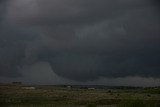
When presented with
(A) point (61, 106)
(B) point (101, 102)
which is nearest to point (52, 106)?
(A) point (61, 106)

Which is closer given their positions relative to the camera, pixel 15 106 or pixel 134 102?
pixel 134 102

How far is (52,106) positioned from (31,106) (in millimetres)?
5540

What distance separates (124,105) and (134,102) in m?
1.64

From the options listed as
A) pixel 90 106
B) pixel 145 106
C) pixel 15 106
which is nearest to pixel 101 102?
pixel 15 106

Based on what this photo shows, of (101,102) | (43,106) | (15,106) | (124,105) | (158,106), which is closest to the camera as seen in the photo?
(124,105)

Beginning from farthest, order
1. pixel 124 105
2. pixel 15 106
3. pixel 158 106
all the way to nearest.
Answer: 1. pixel 15 106
2. pixel 158 106
3. pixel 124 105

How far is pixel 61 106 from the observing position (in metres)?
94.4

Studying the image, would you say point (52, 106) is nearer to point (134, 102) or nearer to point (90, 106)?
point (90, 106)

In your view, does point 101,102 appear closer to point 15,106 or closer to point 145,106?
point 15,106

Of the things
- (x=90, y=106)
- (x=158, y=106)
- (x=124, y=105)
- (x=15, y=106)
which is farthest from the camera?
(x=15, y=106)

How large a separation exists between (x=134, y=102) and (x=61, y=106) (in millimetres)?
39272

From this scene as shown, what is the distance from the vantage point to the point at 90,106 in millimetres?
70938

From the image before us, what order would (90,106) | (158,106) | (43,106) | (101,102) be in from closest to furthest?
(158,106) < (90,106) < (43,106) < (101,102)

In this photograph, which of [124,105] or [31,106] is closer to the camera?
[124,105]
